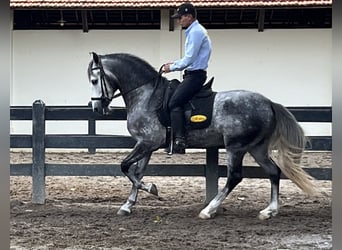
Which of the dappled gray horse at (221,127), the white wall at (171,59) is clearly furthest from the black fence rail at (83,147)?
the white wall at (171,59)

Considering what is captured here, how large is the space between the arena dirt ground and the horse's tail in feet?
1.27

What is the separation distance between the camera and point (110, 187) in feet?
26.4

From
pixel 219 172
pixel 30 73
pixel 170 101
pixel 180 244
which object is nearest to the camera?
pixel 180 244

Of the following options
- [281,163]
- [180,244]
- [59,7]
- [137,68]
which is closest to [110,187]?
[137,68]

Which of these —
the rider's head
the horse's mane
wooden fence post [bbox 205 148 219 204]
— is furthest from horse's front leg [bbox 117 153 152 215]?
the rider's head

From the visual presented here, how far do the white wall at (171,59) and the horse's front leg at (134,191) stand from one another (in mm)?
7201

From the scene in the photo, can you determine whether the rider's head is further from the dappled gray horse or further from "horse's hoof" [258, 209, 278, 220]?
"horse's hoof" [258, 209, 278, 220]

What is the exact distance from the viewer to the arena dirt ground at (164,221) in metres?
4.50

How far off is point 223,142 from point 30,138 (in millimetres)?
2326

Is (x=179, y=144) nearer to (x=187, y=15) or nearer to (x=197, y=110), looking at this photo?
(x=197, y=110)

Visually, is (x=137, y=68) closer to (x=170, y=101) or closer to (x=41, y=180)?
(x=170, y=101)

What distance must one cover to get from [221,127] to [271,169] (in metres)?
0.70

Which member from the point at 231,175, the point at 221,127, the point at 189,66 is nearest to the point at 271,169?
the point at 231,175

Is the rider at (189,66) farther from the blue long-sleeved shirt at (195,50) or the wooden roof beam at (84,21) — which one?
the wooden roof beam at (84,21)
